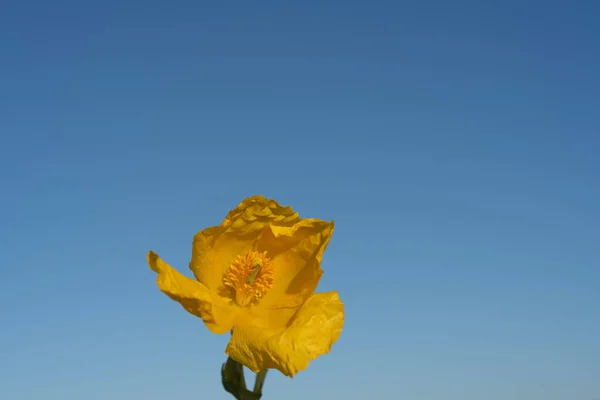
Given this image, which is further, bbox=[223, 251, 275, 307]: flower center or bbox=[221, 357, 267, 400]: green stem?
bbox=[223, 251, 275, 307]: flower center

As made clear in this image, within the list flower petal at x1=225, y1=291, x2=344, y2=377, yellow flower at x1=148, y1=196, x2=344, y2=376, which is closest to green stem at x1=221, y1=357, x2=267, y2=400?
flower petal at x1=225, y1=291, x2=344, y2=377

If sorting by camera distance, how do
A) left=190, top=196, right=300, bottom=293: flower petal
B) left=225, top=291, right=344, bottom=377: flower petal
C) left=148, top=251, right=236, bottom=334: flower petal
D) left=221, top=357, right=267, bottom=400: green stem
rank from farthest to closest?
left=190, top=196, right=300, bottom=293: flower petal < left=148, top=251, right=236, bottom=334: flower petal < left=225, top=291, right=344, bottom=377: flower petal < left=221, top=357, right=267, bottom=400: green stem

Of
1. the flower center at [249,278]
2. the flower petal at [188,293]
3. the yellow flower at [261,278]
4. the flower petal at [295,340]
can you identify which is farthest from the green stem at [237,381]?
the flower center at [249,278]

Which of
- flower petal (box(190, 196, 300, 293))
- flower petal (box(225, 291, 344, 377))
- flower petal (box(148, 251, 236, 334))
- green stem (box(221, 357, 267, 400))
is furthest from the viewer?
flower petal (box(190, 196, 300, 293))

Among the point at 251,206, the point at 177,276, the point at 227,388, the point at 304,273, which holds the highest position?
the point at 251,206

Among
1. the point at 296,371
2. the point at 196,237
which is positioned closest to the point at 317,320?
the point at 296,371

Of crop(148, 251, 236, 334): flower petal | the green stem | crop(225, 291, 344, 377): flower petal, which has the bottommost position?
the green stem

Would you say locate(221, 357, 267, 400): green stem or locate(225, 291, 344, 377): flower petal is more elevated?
locate(225, 291, 344, 377): flower petal

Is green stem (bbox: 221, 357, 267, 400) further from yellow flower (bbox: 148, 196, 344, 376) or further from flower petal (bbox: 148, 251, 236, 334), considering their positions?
flower petal (bbox: 148, 251, 236, 334)

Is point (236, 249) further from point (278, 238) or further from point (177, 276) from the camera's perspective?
point (177, 276)
